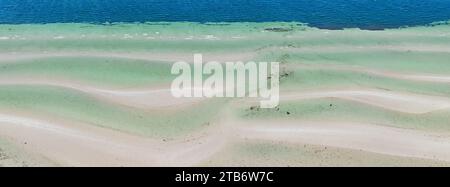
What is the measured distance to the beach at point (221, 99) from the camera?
2728cm

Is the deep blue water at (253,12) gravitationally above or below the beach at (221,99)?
above

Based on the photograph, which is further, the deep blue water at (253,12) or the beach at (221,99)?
the deep blue water at (253,12)

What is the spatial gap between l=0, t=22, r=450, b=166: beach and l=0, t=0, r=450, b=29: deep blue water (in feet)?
4.55

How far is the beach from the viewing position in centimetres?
2728

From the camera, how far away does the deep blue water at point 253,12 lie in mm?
46562

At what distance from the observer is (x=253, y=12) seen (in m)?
47.9

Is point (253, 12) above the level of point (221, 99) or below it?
above

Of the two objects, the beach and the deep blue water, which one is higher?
the deep blue water

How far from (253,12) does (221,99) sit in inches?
665

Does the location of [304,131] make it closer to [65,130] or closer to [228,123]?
[228,123]

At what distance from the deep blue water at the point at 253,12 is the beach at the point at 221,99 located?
1387 millimetres

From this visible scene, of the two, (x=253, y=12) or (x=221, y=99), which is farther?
(x=253, y=12)

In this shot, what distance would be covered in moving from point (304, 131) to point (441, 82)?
12.7 meters
